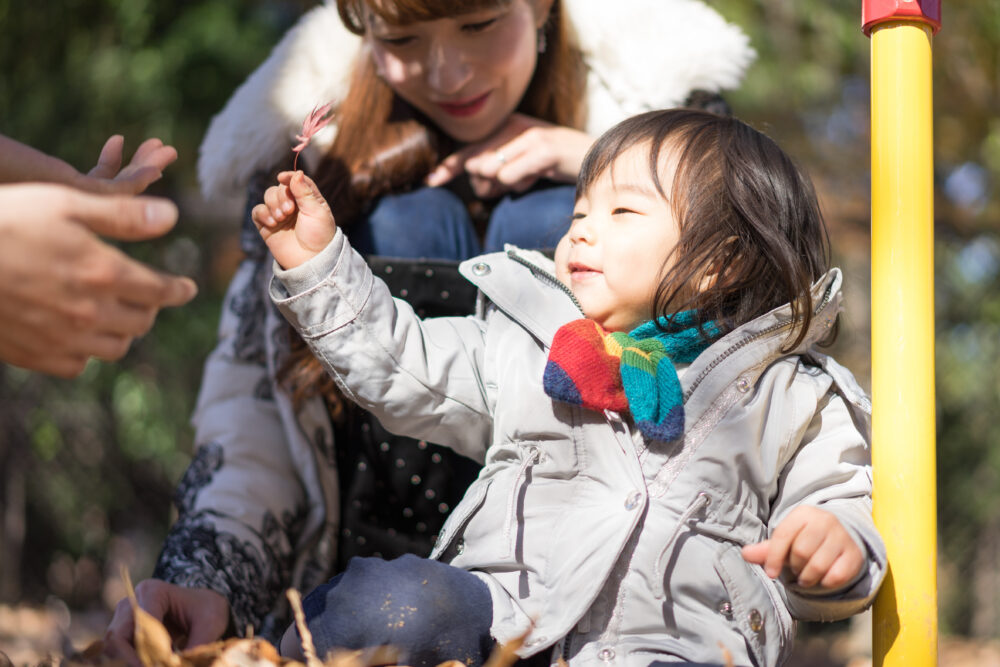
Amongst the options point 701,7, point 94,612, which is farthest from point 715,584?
point 94,612

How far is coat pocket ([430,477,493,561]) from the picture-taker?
106 centimetres

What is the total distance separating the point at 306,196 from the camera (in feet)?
3.25

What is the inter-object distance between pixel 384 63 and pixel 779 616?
96 centimetres

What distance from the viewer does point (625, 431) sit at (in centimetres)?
103

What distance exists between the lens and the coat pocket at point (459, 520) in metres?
1.06

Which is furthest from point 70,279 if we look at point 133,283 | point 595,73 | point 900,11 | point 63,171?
point 595,73

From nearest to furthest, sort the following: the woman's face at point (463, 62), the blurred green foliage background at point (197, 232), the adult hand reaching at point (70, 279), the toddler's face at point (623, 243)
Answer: the adult hand reaching at point (70, 279) → the toddler's face at point (623, 243) → the woman's face at point (463, 62) → the blurred green foliage background at point (197, 232)

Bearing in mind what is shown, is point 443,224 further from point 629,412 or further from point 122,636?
point 122,636

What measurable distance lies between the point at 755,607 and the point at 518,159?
81cm

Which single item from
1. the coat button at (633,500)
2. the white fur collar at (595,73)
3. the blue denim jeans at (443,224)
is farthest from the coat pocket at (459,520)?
the white fur collar at (595,73)

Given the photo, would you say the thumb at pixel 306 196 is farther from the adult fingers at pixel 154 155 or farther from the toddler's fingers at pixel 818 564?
the toddler's fingers at pixel 818 564

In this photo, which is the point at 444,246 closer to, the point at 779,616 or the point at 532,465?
the point at 532,465

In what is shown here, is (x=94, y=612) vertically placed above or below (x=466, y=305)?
below

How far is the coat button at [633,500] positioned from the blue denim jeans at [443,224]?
584 mm
